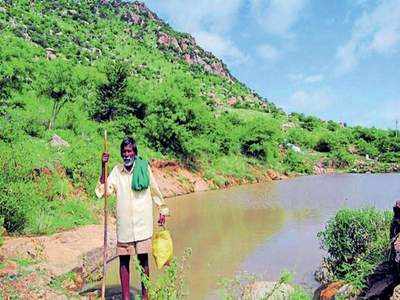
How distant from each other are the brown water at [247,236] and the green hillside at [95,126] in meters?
3.35

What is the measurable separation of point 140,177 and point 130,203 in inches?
14.9

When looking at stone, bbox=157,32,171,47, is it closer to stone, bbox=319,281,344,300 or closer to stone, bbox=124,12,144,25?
stone, bbox=124,12,144,25

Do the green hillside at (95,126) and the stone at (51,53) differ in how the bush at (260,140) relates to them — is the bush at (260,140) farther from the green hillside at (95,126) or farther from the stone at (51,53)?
the stone at (51,53)

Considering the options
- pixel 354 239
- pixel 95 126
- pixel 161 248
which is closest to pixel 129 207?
pixel 161 248

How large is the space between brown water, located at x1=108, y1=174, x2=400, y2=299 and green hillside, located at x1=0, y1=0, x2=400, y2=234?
335 cm

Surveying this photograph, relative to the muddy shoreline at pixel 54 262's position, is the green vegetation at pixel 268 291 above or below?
below

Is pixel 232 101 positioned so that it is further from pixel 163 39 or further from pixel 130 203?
pixel 130 203

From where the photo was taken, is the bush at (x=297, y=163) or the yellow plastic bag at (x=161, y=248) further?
the bush at (x=297, y=163)

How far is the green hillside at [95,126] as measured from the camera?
13922 millimetres

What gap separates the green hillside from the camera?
548 inches

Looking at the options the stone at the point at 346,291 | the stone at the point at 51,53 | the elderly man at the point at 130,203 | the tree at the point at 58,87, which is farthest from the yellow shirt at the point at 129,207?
the stone at the point at 51,53

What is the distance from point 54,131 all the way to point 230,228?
40.1 feet

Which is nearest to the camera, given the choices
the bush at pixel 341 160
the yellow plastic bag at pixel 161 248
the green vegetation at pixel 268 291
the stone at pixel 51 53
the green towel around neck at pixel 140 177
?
the green vegetation at pixel 268 291

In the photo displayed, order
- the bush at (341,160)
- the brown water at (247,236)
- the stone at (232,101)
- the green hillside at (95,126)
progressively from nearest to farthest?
the brown water at (247,236)
the green hillside at (95,126)
the bush at (341,160)
the stone at (232,101)
